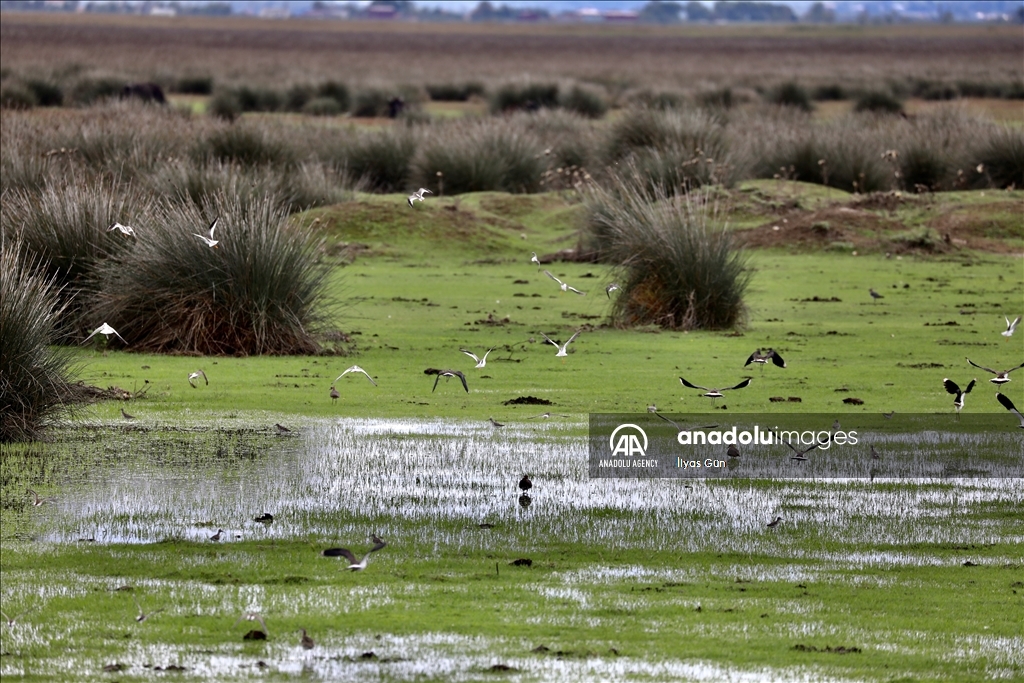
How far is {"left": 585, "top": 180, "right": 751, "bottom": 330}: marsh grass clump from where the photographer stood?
659 inches

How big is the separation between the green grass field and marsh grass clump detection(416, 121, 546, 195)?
13.5 metres

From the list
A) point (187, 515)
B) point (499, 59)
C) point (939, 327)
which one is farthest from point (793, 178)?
point (499, 59)

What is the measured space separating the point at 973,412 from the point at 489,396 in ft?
13.0

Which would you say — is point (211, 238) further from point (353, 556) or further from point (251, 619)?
point (251, 619)

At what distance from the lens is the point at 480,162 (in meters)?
30.5

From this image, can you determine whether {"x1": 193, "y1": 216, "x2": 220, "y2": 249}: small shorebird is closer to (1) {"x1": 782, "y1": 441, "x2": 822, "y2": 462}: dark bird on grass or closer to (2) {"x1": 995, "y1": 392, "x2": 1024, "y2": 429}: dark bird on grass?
(1) {"x1": 782, "y1": 441, "x2": 822, "y2": 462}: dark bird on grass

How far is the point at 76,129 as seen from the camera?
26391 mm

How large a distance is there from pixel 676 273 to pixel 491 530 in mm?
8900

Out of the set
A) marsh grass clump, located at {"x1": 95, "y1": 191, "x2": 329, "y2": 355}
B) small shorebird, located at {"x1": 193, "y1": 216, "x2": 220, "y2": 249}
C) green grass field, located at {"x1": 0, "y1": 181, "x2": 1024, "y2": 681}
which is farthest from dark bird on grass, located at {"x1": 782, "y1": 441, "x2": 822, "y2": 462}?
marsh grass clump, located at {"x1": 95, "y1": 191, "x2": 329, "y2": 355}

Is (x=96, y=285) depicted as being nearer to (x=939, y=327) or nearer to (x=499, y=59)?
(x=939, y=327)

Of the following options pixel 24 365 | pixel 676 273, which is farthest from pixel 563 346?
pixel 24 365

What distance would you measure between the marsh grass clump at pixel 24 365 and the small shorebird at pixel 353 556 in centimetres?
385

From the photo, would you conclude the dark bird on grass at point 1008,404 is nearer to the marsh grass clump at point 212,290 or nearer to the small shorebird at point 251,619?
the small shorebird at point 251,619

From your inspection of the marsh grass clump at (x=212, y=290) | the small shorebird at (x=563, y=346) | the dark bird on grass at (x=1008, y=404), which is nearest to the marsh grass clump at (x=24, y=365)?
the marsh grass clump at (x=212, y=290)
